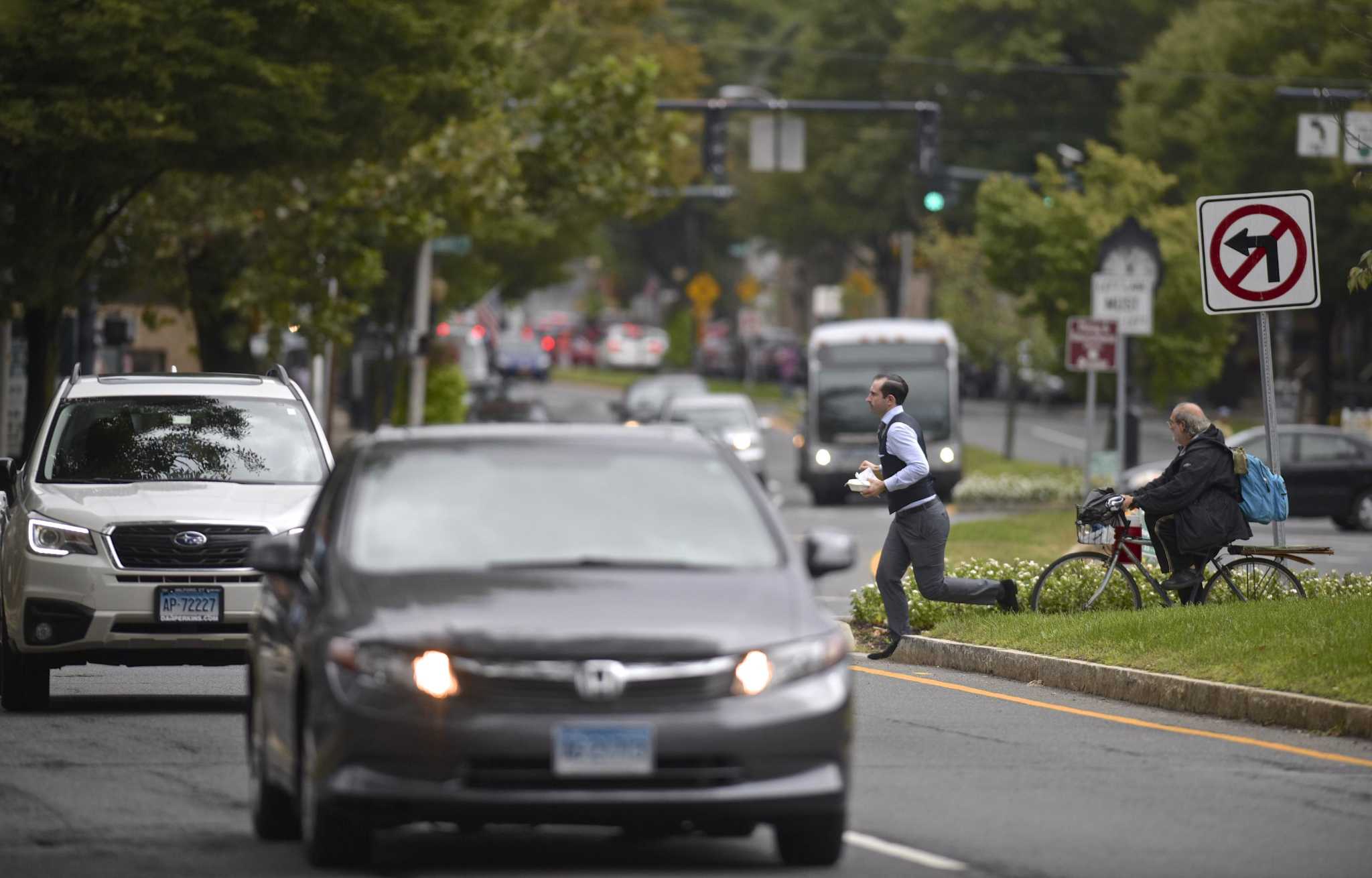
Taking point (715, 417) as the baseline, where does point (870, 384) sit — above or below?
above

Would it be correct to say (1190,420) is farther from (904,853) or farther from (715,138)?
(715,138)

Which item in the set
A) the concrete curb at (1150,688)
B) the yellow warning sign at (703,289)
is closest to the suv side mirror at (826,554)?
the concrete curb at (1150,688)

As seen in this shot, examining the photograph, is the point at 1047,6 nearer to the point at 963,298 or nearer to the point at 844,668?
the point at 963,298

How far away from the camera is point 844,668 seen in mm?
8555

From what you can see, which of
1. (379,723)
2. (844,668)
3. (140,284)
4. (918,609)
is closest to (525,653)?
(379,723)

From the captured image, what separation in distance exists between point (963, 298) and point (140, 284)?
2637cm

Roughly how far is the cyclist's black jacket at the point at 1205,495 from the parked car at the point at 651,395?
106ft

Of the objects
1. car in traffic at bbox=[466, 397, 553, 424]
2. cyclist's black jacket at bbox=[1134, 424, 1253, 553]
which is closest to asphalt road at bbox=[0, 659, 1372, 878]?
cyclist's black jacket at bbox=[1134, 424, 1253, 553]

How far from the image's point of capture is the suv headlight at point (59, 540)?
13.8 meters

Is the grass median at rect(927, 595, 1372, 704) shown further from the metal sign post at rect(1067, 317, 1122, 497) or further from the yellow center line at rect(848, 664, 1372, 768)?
the metal sign post at rect(1067, 317, 1122, 497)

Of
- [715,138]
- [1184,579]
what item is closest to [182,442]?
[1184,579]

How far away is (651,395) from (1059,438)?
11.3m

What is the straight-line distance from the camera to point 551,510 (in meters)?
8.98

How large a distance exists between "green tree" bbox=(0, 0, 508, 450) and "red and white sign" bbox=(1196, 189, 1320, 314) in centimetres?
990
